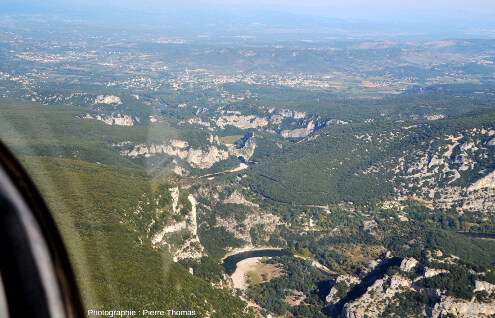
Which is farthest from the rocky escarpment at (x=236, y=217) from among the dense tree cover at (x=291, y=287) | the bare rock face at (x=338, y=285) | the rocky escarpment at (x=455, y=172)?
the rocky escarpment at (x=455, y=172)

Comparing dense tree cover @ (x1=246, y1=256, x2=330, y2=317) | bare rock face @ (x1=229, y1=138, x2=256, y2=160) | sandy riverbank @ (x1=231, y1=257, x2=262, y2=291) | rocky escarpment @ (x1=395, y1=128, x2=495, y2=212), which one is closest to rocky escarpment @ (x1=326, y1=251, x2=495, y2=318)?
dense tree cover @ (x1=246, y1=256, x2=330, y2=317)

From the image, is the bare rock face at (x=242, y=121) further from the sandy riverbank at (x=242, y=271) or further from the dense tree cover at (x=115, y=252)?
the dense tree cover at (x=115, y=252)

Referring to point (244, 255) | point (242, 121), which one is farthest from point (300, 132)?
point (244, 255)

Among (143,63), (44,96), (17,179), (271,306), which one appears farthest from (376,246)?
(143,63)

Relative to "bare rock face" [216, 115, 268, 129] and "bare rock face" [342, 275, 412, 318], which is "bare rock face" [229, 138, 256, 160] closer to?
"bare rock face" [216, 115, 268, 129]

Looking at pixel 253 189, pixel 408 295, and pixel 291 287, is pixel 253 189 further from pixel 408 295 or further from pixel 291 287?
pixel 408 295

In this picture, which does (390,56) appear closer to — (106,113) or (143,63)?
(143,63)
